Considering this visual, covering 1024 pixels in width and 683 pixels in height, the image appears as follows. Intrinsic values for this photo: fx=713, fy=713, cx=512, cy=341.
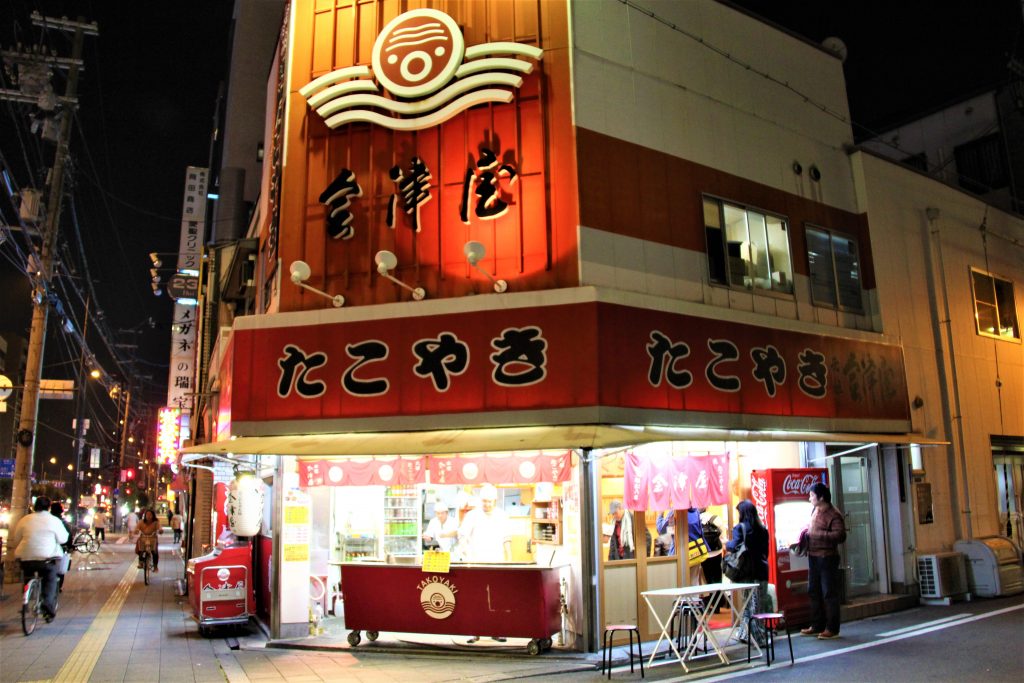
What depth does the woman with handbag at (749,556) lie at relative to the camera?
34.9 feet

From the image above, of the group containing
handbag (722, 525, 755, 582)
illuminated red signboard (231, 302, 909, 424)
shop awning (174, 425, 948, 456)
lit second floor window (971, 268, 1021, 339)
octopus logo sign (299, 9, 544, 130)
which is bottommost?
handbag (722, 525, 755, 582)

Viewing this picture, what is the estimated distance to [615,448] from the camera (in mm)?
9375

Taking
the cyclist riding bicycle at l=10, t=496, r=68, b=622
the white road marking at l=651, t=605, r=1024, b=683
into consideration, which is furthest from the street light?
the white road marking at l=651, t=605, r=1024, b=683

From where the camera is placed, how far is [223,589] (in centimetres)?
1210

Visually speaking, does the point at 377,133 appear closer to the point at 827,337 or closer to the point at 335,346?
the point at 335,346

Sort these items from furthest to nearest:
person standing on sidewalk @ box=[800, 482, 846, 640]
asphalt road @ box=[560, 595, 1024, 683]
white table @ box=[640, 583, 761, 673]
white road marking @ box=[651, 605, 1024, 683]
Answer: person standing on sidewalk @ box=[800, 482, 846, 640] → white table @ box=[640, 583, 761, 673] → white road marking @ box=[651, 605, 1024, 683] → asphalt road @ box=[560, 595, 1024, 683]

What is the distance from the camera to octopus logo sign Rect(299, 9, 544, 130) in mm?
11078

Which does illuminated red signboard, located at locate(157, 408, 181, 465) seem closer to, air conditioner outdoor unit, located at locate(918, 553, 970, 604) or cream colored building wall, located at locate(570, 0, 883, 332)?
cream colored building wall, located at locate(570, 0, 883, 332)

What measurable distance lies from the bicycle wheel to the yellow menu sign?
723 cm

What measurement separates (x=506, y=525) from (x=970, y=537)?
10.3 metres

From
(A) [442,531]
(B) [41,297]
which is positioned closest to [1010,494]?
(A) [442,531]

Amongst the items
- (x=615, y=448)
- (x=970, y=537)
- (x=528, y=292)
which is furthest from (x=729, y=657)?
(x=970, y=537)

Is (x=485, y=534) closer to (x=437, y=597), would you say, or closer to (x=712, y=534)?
(x=437, y=597)

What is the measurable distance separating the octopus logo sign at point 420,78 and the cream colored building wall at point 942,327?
859 centimetres
